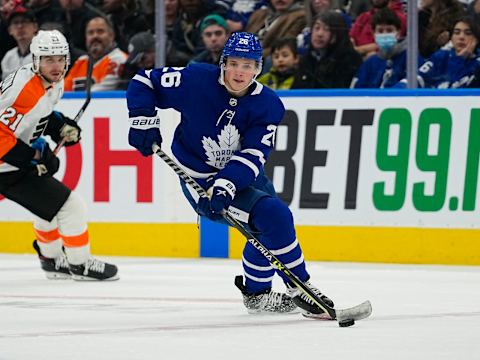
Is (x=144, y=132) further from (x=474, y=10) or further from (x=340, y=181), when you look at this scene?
(x=474, y=10)

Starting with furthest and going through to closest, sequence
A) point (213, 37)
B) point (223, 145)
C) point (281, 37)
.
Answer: point (213, 37) < point (281, 37) < point (223, 145)

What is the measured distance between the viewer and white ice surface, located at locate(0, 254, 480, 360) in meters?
4.34

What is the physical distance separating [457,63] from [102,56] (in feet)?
8.37

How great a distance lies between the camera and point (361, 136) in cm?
804

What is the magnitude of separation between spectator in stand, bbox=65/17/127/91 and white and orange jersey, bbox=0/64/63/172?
1808 millimetres

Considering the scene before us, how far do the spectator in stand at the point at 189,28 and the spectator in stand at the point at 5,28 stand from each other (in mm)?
1332

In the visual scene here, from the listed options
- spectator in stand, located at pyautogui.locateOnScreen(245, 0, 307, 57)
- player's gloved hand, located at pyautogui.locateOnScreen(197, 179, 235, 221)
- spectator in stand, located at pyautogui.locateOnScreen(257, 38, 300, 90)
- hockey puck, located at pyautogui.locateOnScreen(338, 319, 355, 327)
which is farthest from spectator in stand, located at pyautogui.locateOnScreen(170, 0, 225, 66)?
hockey puck, located at pyautogui.locateOnScreen(338, 319, 355, 327)

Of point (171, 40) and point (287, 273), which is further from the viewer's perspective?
point (171, 40)

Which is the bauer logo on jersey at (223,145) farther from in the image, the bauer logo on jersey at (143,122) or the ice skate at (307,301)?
the ice skate at (307,301)

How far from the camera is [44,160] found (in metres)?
7.20

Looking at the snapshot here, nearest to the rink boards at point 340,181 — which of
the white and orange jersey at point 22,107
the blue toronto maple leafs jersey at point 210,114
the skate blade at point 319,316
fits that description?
the white and orange jersey at point 22,107

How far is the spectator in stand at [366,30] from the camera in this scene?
802 centimetres

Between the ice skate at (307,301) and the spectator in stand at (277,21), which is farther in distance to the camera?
the spectator in stand at (277,21)

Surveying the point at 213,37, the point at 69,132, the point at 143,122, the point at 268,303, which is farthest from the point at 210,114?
the point at 213,37
